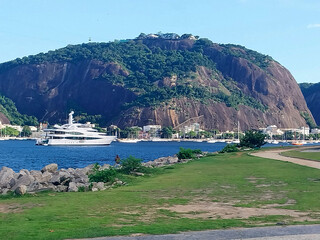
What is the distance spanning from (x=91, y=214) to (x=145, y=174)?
690 inches

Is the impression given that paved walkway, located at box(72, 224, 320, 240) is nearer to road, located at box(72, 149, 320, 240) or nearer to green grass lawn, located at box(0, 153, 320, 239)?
road, located at box(72, 149, 320, 240)

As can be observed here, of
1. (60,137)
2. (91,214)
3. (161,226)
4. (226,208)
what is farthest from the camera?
(60,137)

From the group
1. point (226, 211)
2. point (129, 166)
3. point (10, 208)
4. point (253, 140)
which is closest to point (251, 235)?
point (226, 211)

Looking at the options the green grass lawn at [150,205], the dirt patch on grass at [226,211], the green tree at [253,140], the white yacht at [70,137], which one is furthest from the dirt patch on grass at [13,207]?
the white yacht at [70,137]

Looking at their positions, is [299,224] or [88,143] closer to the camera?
[299,224]

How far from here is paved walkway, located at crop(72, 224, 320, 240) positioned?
1305 centimetres

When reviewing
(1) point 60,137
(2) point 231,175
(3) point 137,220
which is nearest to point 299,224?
(3) point 137,220

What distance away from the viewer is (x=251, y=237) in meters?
13.0

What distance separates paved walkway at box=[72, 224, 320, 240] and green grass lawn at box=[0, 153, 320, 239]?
0.64m

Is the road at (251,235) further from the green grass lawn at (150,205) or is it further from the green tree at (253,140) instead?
the green tree at (253,140)

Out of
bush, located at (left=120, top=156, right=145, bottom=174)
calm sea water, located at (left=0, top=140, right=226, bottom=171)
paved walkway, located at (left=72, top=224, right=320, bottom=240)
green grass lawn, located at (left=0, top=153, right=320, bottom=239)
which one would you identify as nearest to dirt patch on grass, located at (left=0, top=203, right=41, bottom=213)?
green grass lawn, located at (left=0, top=153, right=320, bottom=239)

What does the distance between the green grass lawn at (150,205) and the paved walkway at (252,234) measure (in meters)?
0.64

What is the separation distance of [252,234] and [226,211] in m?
4.22

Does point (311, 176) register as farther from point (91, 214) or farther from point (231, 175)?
point (91, 214)
